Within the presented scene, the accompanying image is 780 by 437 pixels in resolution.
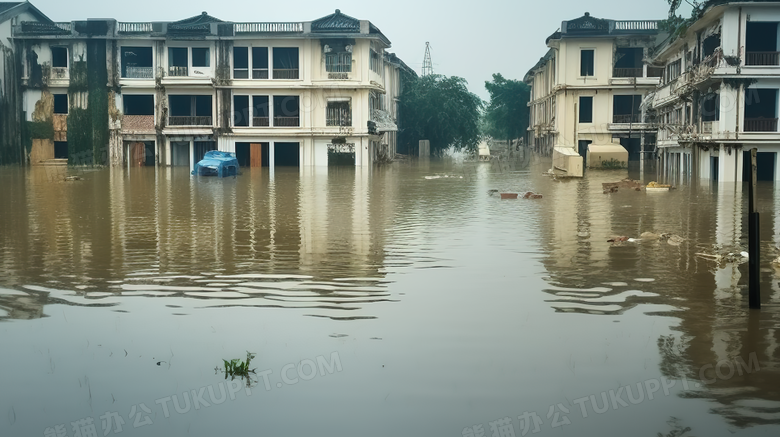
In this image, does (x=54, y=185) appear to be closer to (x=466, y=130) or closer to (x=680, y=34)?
(x=680, y=34)

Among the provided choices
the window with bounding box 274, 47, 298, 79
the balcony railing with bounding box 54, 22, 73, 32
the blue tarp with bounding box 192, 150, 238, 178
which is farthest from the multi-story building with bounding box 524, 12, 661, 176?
the balcony railing with bounding box 54, 22, 73, 32

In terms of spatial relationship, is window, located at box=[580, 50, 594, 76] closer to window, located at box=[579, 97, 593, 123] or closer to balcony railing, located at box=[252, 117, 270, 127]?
window, located at box=[579, 97, 593, 123]

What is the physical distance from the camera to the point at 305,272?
44.0ft

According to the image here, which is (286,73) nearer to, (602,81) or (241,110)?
(241,110)

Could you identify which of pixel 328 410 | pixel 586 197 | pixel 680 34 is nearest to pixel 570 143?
pixel 680 34

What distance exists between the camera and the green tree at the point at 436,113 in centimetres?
7644

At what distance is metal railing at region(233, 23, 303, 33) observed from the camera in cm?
5362

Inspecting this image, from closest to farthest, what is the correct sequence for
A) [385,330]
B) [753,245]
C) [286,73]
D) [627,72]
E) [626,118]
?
[385,330], [753,245], [286,73], [627,72], [626,118]

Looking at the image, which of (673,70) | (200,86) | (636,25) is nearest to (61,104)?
(200,86)

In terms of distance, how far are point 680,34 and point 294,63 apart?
2320 cm

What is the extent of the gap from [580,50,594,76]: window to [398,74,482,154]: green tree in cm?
1954

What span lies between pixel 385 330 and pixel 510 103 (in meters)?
86.9

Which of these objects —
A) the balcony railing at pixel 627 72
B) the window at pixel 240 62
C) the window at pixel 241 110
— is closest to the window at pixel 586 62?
the balcony railing at pixel 627 72

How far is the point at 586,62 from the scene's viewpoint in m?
57.8
